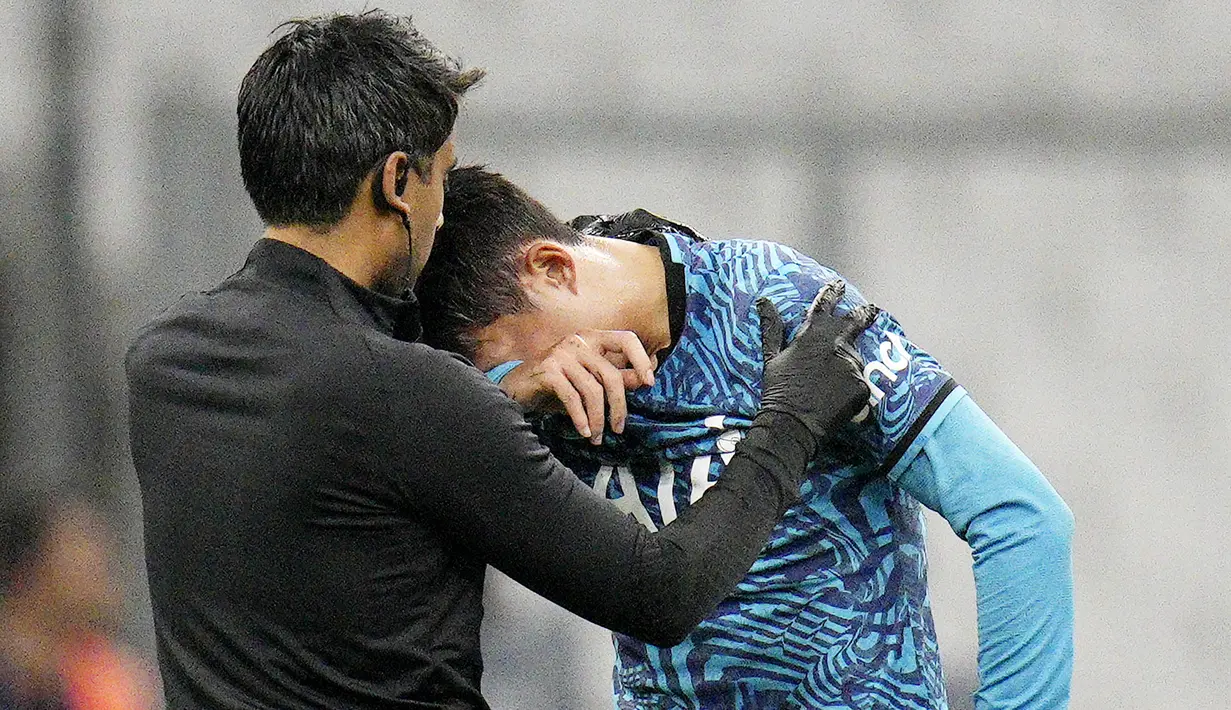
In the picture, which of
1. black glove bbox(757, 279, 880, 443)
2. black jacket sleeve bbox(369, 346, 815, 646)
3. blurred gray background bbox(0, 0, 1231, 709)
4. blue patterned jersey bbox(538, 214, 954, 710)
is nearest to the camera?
black jacket sleeve bbox(369, 346, 815, 646)

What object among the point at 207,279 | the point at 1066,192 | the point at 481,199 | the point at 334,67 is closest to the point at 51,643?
the point at 207,279

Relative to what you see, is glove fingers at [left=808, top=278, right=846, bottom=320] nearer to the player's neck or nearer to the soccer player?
the soccer player

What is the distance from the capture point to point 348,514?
0.77 metres

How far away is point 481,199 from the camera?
1014 mm

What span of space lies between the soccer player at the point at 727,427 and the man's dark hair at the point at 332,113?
7.4 inches

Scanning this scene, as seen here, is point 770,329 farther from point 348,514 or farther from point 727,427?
point 348,514

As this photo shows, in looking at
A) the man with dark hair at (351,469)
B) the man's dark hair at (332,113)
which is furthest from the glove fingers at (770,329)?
the man's dark hair at (332,113)

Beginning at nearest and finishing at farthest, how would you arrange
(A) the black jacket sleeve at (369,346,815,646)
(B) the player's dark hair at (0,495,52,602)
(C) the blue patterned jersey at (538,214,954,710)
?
(A) the black jacket sleeve at (369,346,815,646), (C) the blue patterned jersey at (538,214,954,710), (B) the player's dark hair at (0,495,52,602)

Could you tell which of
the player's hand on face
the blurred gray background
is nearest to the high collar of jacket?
the player's hand on face

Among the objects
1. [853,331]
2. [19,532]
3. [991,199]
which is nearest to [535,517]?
[853,331]

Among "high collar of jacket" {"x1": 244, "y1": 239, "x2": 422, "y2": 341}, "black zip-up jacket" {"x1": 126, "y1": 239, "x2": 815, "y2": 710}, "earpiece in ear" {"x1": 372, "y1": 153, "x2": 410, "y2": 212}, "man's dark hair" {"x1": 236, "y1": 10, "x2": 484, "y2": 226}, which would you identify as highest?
"man's dark hair" {"x1": 236, "y1": 10, "x2": 484, "y2": 226}

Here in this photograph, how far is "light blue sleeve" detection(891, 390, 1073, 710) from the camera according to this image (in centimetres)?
90

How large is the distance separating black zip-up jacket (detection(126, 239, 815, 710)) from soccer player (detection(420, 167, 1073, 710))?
153mm

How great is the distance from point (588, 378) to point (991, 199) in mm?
705
